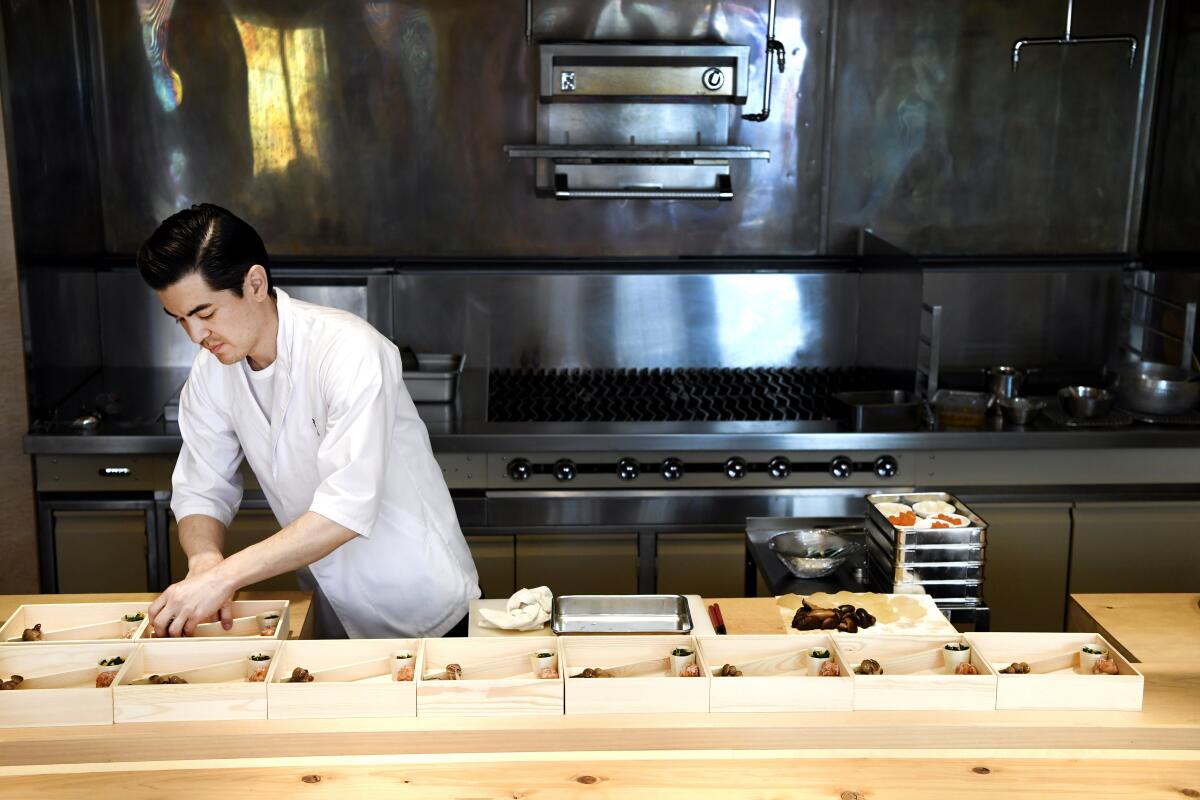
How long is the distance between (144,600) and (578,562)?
1691 mm

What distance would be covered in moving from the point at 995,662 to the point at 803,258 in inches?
111

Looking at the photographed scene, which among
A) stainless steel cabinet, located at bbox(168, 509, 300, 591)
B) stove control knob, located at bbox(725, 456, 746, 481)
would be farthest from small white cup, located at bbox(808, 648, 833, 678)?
stainless steel cabinet, located at bbox(168, 509, 300, 591)

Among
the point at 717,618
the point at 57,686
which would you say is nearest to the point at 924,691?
the point at 717,618

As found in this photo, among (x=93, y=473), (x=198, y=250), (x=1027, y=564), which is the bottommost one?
(x=1027, y=564)

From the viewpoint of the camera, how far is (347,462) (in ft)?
7.60

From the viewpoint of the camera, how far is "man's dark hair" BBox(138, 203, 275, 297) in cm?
218

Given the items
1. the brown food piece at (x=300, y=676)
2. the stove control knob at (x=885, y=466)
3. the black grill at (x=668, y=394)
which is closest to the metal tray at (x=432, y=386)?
the black grill at (x=668, y=394)

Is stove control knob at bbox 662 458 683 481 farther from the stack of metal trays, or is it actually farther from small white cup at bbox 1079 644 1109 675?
small white cup at bbox 1079 644 1109 675

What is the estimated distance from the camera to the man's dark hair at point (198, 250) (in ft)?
7.14

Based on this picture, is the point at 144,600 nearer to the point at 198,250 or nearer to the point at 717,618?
the point at 198,250

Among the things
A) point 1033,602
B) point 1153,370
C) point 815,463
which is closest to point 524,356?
point 815,463

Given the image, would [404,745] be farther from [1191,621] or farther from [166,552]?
[166,552]

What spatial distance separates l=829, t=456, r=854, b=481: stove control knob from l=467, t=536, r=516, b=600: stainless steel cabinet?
1.06 meters

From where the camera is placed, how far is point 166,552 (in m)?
3.80
